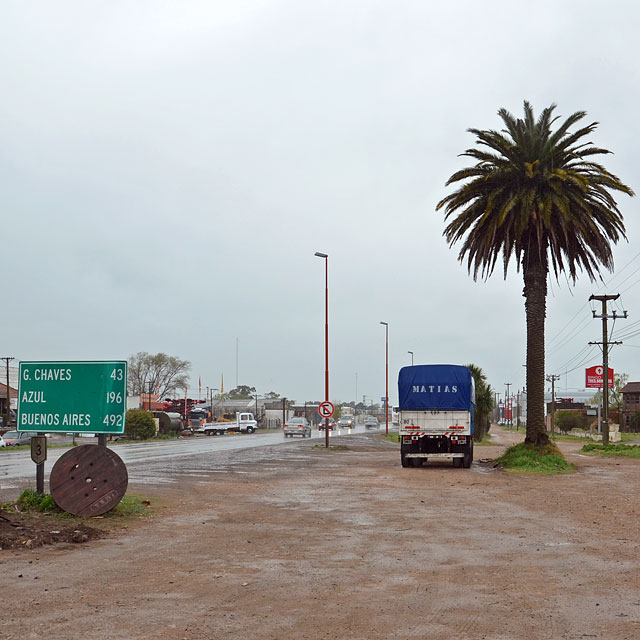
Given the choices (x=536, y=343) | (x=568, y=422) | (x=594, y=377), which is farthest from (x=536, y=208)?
(x=568, y=422)

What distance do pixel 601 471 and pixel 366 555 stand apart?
63.4 feet

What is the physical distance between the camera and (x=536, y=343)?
2839cm

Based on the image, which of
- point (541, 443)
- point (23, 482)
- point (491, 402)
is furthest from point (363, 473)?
point (491, 402)

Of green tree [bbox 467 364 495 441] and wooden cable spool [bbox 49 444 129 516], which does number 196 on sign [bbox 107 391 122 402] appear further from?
green tree [bbox 467 364 495 441]

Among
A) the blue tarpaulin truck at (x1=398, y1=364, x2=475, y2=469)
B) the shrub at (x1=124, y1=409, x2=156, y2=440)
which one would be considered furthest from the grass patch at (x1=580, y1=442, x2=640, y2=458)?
the shrub at (x1=124, y1=409, x2=156, y2=440)

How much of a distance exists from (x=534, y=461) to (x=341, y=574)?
19.3 metres

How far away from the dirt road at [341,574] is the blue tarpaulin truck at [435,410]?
32.7 ft

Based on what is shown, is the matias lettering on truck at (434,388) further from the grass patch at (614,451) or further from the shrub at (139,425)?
the shrub at (139,425)

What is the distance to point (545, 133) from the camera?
1106 inches

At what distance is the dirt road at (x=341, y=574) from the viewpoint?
6.67 m

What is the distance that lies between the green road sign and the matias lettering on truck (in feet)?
49.7

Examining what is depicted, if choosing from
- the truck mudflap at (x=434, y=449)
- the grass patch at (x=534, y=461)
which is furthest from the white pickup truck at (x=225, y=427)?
the grass patch at (x=534, y=461)

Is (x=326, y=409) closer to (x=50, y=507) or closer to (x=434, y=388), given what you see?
(x=434, y=388)

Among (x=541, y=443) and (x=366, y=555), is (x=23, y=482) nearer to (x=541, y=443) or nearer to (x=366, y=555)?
(x=366, y=555)
